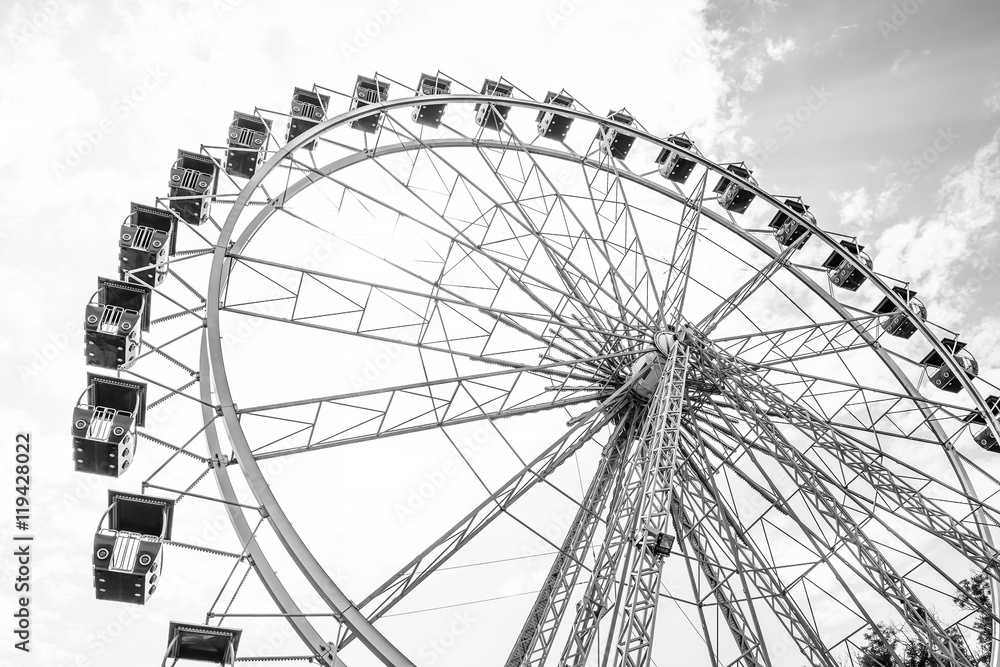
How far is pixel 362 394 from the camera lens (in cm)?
1602

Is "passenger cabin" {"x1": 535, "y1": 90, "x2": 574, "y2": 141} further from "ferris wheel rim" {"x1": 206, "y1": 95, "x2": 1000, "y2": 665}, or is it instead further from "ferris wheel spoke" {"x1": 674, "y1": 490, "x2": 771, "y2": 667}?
"ferris wheel spoke" {"x1": 674, "y1": 490, "x2": 771, "y2": 667}

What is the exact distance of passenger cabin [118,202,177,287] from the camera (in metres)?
16.4

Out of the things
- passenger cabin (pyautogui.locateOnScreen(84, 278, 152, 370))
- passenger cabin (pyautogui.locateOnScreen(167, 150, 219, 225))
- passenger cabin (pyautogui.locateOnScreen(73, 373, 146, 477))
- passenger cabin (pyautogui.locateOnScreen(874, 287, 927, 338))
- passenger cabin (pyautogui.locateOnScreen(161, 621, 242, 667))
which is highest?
passenger cabin (pyautogui.locateOnScreen(167, 150, 219, 225))

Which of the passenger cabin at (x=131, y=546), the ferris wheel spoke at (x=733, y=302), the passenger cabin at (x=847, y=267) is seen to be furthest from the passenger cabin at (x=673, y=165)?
the passenger cabin at (x=131, y=546)

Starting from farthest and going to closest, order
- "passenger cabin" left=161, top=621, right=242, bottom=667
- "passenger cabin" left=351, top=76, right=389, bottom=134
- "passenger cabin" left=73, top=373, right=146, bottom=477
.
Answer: "passenger cabin" left=351, top=76, right=389, bottom=134 < "passenger cabin" left=73, top=373, right=146, bottom=477 < "passenger cabin" left=161, top=621, right=242, bottom=667

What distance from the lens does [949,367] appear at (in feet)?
80.4

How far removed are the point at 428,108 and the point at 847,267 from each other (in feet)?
41.1

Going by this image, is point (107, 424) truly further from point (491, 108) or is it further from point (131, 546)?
point (491, 108)

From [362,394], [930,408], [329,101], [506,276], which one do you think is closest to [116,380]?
[362,394]

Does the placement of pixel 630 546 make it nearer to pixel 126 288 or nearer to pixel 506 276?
pixel 506 276

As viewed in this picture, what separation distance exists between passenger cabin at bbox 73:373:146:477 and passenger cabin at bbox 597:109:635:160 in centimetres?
1362

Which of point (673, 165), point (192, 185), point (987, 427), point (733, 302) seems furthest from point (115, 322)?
point (987, 427)

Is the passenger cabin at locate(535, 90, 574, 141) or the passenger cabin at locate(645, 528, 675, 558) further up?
the passenger cabin at locate(535, 90, 574, 141)

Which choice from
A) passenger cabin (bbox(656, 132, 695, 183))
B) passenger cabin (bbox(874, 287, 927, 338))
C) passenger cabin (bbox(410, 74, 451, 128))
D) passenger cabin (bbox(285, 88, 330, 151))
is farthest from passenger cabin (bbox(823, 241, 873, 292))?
passenger cabin (bbox(285, 88, 330, 151))
